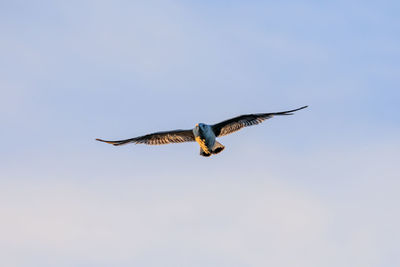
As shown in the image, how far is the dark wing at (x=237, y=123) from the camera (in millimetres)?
41938

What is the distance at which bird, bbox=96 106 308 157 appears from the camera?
40781mm

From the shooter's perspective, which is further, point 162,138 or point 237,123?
point 162,138

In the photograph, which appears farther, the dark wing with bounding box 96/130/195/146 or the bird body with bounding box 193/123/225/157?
the dark wing with bounding box 96/130/195/146

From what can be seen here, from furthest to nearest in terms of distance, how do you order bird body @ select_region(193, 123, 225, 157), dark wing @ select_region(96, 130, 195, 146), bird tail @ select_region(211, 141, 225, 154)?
dark wing @ select_region(96, 130, 195, 146), bird tail @ select_region(211, 141, 225, 154), bird body @ select_region(193, 123, 225, 157)

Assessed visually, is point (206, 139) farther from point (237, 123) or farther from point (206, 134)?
point (237, 123)

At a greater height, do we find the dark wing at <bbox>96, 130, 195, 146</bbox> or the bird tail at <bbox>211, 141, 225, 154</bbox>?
the dark wing at <bbox>96, 130, 195, 146</bbox>

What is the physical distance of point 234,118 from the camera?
42062 mm

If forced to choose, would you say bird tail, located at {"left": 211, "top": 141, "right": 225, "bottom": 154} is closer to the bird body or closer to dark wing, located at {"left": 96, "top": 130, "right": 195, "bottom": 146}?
the bird body

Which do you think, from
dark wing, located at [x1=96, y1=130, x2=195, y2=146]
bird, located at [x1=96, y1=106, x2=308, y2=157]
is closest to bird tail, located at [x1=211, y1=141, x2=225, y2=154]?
bird, located at [x1=96, y1=106, x2=308, y2=157]

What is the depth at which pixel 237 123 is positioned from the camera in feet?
140

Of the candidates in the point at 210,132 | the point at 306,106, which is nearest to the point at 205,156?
the point at 210,132

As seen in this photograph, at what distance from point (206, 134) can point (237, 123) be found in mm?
3117

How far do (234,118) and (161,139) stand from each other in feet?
18.8

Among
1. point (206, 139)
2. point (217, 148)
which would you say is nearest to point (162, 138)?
point (217, 148)
